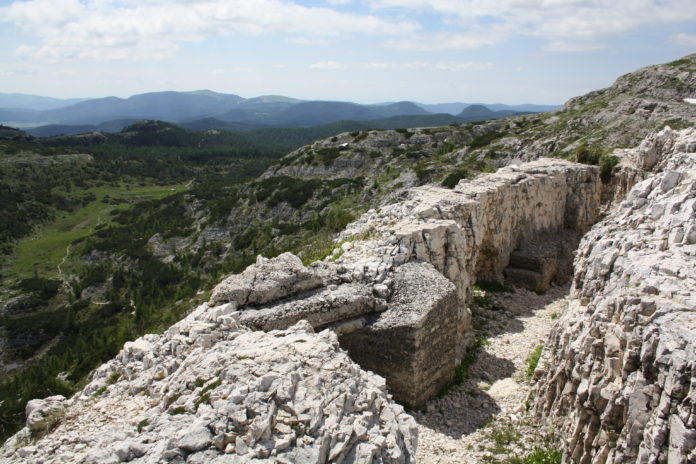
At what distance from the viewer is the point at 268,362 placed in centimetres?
895

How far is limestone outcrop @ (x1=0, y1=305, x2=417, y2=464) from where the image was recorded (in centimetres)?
695

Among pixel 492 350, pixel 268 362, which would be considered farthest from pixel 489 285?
pixel 268 362

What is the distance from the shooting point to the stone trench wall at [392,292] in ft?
43.4

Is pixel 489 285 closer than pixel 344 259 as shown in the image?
No

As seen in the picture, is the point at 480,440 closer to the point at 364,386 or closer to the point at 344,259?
the point at 364,386

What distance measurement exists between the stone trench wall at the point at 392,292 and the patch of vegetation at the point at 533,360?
2.40 metres

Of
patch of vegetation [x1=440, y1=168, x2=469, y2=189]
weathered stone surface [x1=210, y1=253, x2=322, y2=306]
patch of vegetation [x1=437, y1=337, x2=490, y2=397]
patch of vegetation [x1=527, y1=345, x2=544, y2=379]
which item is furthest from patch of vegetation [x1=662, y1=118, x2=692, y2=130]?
weathered stone surface [x1=210, y1=253, x2=322, y2=306]

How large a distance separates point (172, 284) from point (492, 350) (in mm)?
47917

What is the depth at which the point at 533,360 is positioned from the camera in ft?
55.0

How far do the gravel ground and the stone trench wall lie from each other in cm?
81

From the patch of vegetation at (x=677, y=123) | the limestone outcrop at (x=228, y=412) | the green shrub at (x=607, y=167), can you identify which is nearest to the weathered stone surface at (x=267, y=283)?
the limestone outcrop at (x=228, y=412)

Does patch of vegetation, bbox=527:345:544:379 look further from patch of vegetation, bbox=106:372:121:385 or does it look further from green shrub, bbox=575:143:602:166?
green shrub, bbox=575:143:602:166

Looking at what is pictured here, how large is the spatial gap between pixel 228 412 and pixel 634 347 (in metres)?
8.38

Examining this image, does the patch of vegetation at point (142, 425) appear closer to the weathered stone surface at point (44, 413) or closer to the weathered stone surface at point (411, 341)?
the weathered stone surface at point (44, 413)
